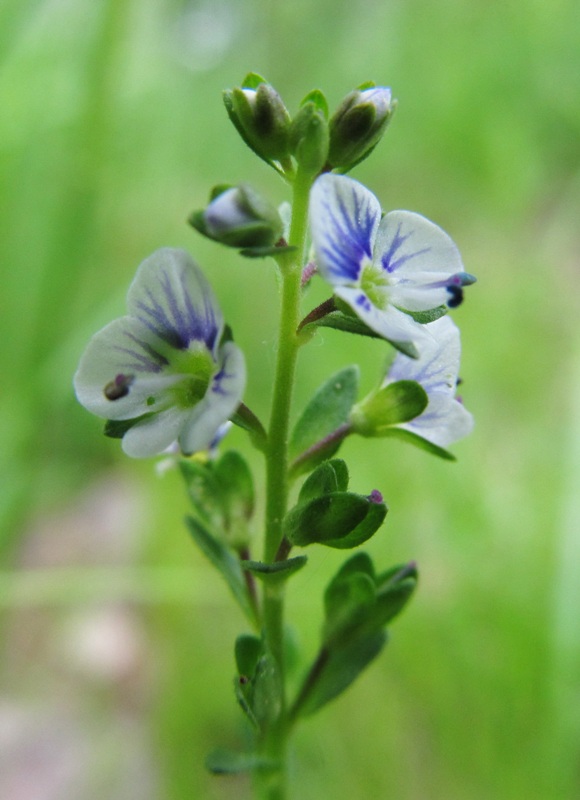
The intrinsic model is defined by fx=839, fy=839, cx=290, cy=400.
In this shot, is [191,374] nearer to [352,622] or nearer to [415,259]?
[415,259]

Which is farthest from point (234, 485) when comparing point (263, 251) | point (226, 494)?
point (263, 251)

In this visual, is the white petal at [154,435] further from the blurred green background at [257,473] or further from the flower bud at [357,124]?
the blurred green background at [257,473]

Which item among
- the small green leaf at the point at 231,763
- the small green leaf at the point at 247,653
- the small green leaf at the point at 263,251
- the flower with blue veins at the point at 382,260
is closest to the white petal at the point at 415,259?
the flower with blue veins at the point at 382,260

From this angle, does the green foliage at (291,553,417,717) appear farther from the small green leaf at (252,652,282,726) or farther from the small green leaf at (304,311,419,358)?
the small green leaf at (304,311,419,358)

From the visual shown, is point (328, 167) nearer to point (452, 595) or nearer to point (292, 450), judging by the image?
point (292, 450)

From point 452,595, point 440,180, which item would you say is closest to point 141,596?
point 452,595
